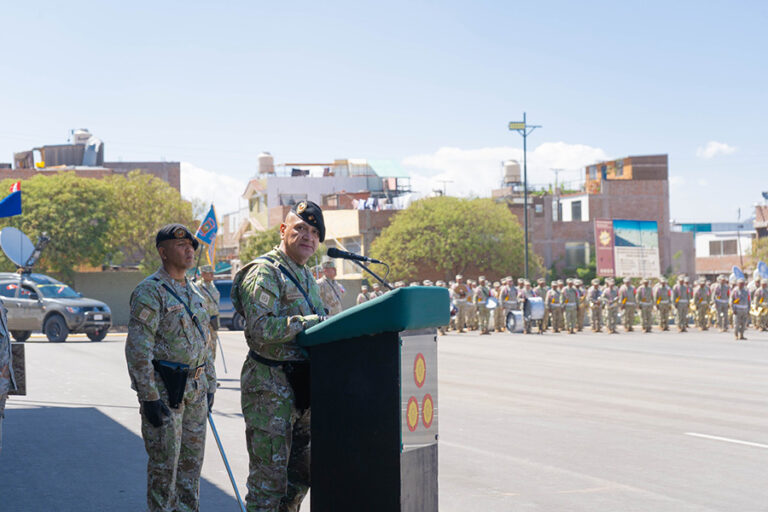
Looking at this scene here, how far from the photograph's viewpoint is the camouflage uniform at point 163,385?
5.38 metres

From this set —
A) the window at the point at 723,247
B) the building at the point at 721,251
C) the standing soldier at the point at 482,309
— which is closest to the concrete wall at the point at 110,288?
the standing soldier at the point at 482,309

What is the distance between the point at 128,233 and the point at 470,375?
118 feet

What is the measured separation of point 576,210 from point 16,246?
58.4 meters

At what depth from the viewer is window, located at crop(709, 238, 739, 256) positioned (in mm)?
95875

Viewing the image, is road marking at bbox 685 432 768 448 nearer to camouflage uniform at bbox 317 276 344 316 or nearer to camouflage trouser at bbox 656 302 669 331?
camouflage uniform at bbox 317 276 344 316

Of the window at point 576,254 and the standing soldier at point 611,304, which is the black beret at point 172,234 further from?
the window at point 576,254

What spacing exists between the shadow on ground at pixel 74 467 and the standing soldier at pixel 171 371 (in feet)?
4.78

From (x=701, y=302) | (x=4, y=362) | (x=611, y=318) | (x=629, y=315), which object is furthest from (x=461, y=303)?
(x=4, y=362)

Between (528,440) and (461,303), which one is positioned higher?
(461,303)

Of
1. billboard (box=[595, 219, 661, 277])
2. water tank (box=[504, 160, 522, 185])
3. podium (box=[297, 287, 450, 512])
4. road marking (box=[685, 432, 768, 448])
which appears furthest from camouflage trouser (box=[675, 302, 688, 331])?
water tank (box=[504, 160, 522, 185])

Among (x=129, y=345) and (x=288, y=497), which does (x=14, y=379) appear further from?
(x=288, y=497)

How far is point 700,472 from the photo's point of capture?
8.07 metres

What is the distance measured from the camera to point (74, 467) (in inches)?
336

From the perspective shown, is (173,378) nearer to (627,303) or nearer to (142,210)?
(627,303)
